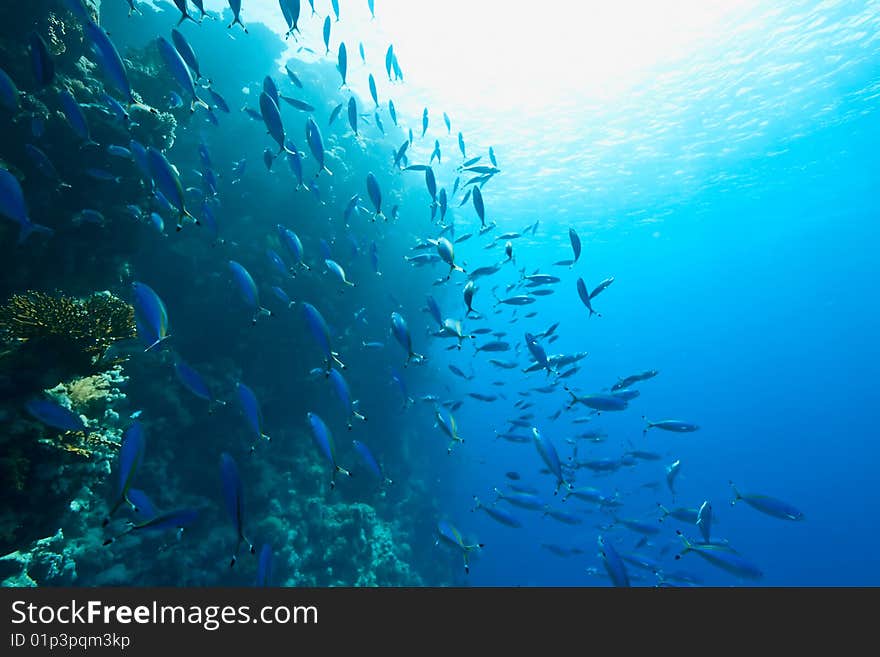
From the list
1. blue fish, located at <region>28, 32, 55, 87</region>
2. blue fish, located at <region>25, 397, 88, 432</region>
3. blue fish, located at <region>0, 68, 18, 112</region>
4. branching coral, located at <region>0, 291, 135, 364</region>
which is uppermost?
blue fish, located at <region>0, 68, 18, 112</region>

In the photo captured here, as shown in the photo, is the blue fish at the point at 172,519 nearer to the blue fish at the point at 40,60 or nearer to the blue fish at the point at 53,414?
the blue fish at the point at 53,414

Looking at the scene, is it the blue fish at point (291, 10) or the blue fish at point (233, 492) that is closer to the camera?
the blue fish at point (233, 492)

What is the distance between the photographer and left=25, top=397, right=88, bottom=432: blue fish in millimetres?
3072

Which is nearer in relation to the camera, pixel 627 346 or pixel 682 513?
pixel 682 513

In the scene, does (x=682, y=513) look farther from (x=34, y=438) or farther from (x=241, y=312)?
(x=241, y=312)

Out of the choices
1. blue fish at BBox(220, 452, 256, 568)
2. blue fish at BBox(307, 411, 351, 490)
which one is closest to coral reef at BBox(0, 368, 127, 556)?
blue fish at BBox(307, 411, 351, 490)

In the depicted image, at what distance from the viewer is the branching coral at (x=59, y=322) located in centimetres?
438

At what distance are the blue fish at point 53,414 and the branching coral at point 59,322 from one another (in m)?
1.64

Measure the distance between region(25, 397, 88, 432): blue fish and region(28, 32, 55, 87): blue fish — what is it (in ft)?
10.0

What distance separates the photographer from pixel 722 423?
94.6 metres

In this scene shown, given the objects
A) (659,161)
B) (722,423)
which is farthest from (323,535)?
(722,423)

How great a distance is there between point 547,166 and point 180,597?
81.7 feet

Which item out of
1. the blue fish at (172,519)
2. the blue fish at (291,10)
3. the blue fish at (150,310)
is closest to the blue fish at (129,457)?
the blue fish at (172,519)

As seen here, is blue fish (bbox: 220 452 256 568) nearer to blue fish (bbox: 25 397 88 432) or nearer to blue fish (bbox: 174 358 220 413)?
blue fish (bbox: 174 358 220 413)
